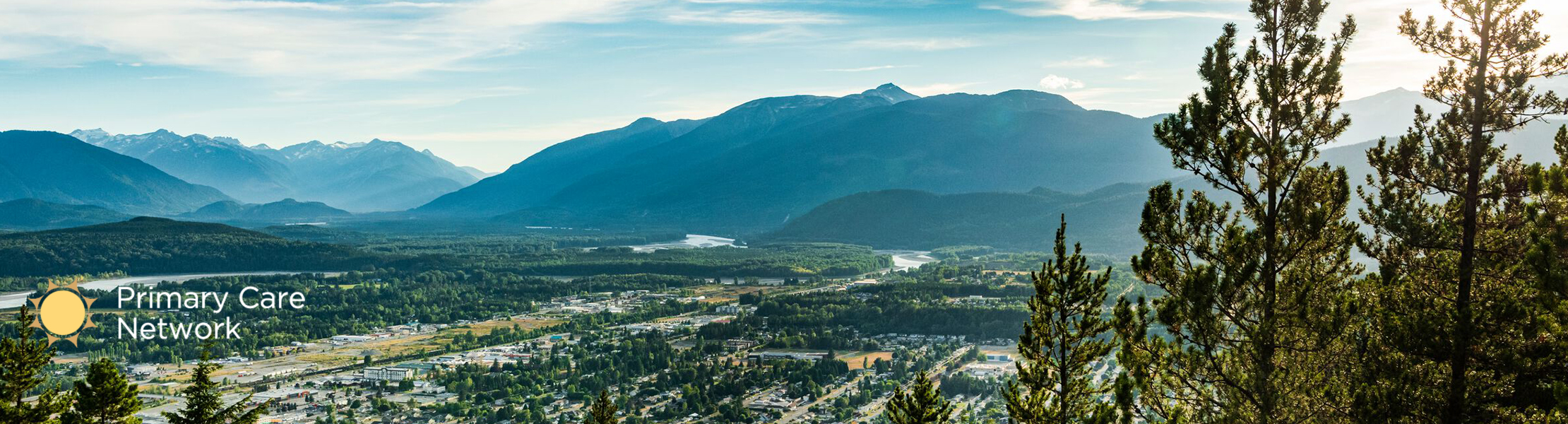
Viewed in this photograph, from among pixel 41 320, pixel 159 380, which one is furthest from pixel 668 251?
pixel 159 380

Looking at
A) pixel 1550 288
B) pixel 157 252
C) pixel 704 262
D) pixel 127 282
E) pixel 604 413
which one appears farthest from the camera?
pixel 157 252

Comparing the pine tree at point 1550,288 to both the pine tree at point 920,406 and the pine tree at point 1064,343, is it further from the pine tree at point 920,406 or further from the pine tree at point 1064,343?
the pine tree at point 920,406

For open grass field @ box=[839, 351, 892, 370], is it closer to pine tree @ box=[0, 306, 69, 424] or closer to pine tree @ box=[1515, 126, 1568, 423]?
pine tree @ box=[0, 306, 69, 424]

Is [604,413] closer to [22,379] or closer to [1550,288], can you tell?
[22,379]

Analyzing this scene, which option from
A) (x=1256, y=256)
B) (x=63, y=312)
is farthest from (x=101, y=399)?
(x=63, y=312)

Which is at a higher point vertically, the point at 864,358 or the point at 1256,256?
the point at 1256,256

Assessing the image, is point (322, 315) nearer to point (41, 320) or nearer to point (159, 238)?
point (41, 320)

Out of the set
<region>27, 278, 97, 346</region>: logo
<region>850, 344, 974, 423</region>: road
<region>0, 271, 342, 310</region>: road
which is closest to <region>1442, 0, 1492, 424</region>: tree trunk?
<region>850, 344, 974, 423</region>: road
